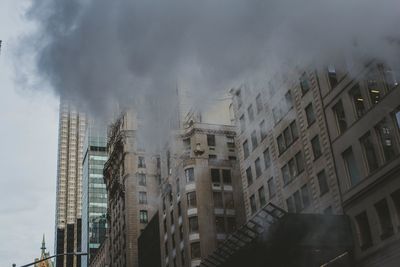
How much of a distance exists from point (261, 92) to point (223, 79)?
1863 cm

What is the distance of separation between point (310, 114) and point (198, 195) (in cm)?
2139

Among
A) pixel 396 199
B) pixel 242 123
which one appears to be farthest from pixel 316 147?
pixel 242 123

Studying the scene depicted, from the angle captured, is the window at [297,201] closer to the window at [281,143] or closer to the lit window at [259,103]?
the window at [281,143]

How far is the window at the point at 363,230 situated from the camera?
1164 inches

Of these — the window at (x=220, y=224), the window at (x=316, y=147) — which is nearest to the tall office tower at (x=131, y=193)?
the window at (x=220, y=224)

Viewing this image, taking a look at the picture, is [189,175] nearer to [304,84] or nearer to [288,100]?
[288,100]

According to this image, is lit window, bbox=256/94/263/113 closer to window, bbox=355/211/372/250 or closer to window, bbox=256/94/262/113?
window, bbox=256/94/262/113

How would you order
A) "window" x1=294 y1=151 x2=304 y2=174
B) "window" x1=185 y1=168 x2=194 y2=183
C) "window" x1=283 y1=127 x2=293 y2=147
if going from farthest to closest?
"window" x1=185 y1=168 x2=194 y2=183 → "window" x1=283 y1=127 x2=293 y2=147 → "window" x1=294 y1=151 x2=304 y2=174

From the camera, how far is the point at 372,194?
2895 cm

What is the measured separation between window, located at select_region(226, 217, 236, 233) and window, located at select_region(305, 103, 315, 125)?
21.1 meters

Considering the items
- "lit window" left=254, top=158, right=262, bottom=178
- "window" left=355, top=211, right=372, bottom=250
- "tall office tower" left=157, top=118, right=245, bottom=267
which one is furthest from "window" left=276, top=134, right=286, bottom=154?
"tall office tower" left=157, top=118, right=245, bottom=267

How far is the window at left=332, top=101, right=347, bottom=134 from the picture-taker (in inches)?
1271

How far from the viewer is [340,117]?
32.7 meters

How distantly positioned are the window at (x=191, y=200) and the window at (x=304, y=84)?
69.2 ft
